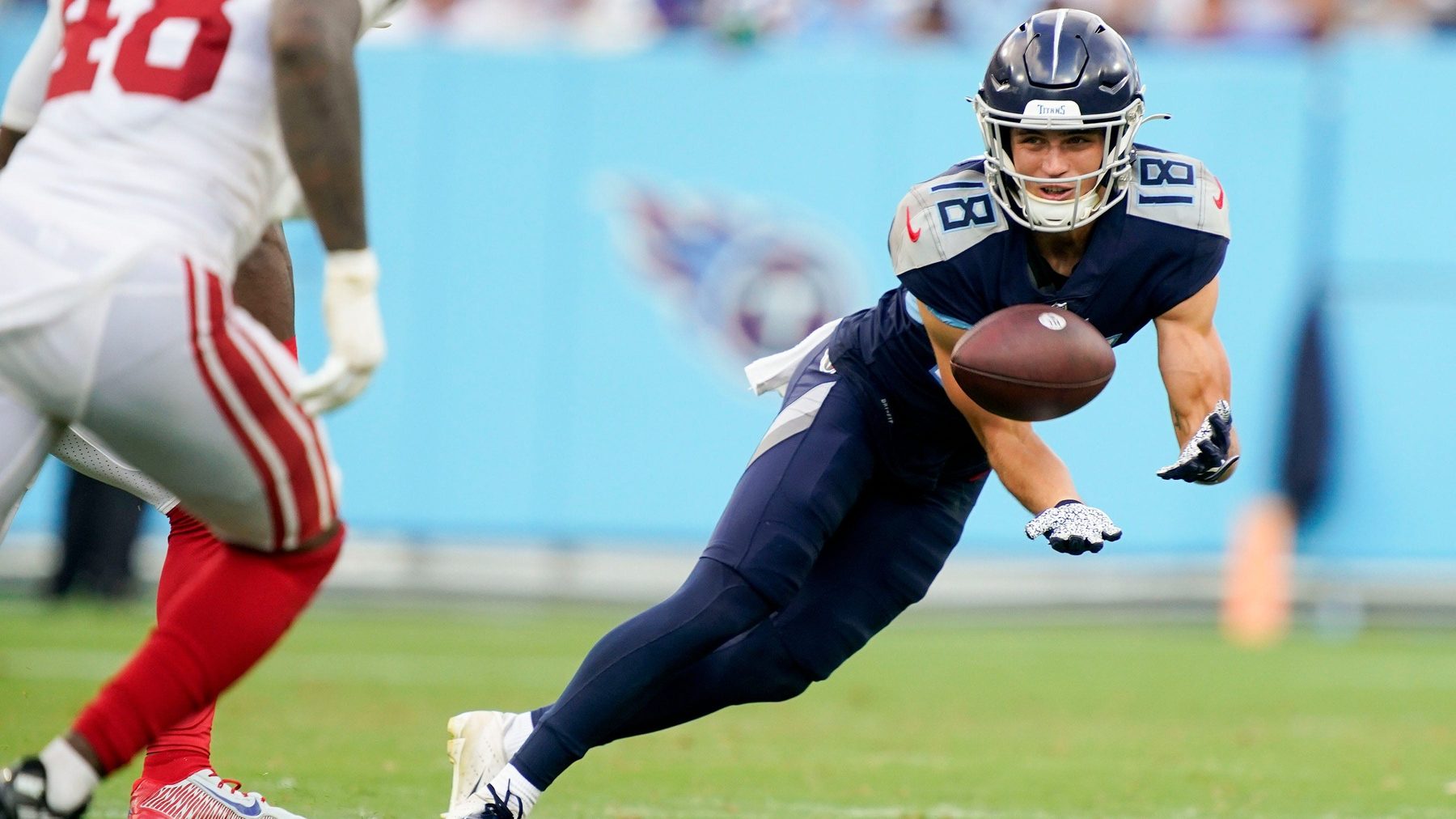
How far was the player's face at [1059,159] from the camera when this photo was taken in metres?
3.18

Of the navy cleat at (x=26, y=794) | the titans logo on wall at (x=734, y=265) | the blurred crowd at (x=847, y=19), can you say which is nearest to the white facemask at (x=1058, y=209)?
the navy cleat at (x=26, y=794)

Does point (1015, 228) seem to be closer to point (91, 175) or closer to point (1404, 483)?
point (91, 175)

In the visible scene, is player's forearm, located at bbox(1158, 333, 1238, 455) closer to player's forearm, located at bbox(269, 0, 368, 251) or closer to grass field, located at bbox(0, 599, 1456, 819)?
grass field, located at bbox(0, 599, 1456, 819)

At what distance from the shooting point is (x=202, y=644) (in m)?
2.61

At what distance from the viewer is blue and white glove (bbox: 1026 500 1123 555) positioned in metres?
2.98

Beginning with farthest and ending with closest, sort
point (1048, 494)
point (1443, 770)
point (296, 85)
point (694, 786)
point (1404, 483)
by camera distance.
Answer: point (1404, 483)
point (1443, 770)
point (694, 786)
point (1048, 494)
point (296, 85)

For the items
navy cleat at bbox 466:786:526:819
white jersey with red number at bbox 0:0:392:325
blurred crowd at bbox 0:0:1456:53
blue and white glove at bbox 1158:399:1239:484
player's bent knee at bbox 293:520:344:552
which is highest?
white jersey with red number at bbox 0:0:392:325

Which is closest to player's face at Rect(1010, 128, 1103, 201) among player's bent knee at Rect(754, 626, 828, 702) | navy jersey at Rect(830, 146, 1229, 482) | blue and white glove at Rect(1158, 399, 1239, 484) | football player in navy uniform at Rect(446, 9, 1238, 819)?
football player in navy uniform at Rect(446, 9, 1238, 819)

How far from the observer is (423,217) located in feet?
31.5

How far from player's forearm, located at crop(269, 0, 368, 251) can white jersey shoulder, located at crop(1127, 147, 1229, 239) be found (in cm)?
139

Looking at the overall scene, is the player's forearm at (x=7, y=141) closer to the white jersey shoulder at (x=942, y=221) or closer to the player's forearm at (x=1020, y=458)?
the white jersey shoulder at (x=942, y=221)

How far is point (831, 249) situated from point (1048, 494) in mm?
6225

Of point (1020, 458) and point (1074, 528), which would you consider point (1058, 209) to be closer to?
point (1020, 458)

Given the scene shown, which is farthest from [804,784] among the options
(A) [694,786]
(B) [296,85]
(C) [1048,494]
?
(B) [296,85]
